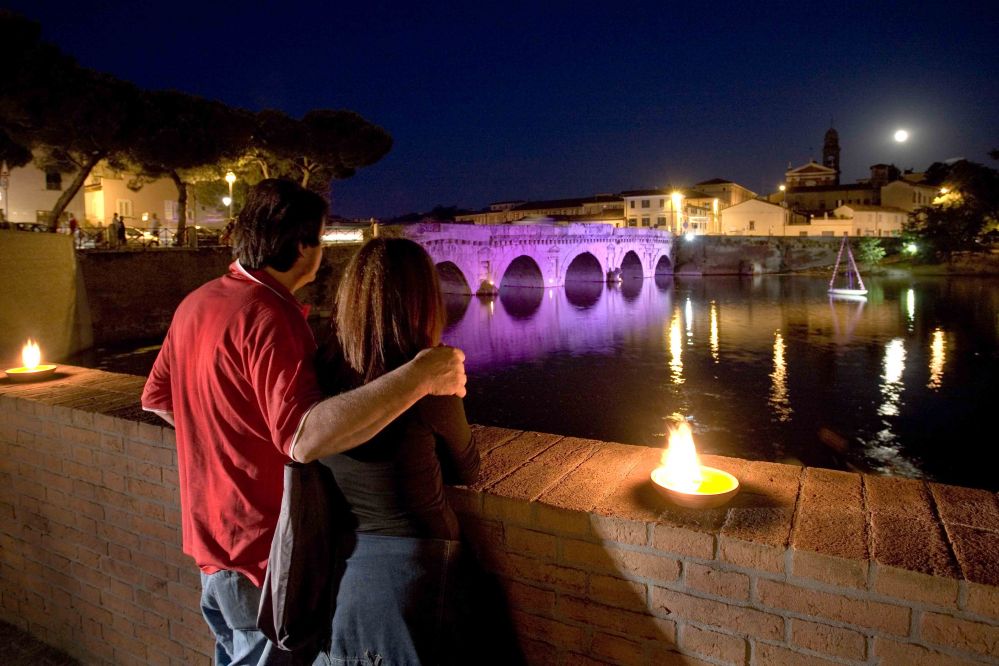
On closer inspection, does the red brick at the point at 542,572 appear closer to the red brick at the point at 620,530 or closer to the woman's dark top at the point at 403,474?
the red brick at the point at 620,530

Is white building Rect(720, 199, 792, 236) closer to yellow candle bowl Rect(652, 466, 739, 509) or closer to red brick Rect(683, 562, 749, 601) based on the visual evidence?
yellow candle bowl Rect(652, 466, 739, 509)

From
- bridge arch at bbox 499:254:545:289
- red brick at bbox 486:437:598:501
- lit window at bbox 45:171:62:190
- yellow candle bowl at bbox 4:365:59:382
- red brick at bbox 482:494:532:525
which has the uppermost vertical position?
lit window at bbox 45:171:62:190

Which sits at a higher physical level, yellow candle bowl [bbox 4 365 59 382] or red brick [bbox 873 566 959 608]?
yellow candle bowl [bbox 4 365 59 382]

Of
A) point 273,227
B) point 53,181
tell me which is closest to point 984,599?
point 273,227

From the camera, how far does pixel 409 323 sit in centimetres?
191

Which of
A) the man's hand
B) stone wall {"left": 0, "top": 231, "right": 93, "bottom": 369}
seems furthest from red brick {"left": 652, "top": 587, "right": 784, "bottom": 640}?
stone wall {"left": 0, "top": 231, "right": 93, "bottom": 369}

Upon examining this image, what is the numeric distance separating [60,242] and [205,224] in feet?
84.9

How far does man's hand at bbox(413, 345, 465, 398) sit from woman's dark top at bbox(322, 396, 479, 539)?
2.2 inches

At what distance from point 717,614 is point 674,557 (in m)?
0.19

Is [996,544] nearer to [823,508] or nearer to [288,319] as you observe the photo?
[823,508]

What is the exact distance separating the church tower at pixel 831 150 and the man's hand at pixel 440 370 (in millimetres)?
110850

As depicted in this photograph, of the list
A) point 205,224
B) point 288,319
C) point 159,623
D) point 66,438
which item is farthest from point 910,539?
point 205,224

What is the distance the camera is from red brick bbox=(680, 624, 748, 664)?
1.92m

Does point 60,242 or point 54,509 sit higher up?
point 60,242
